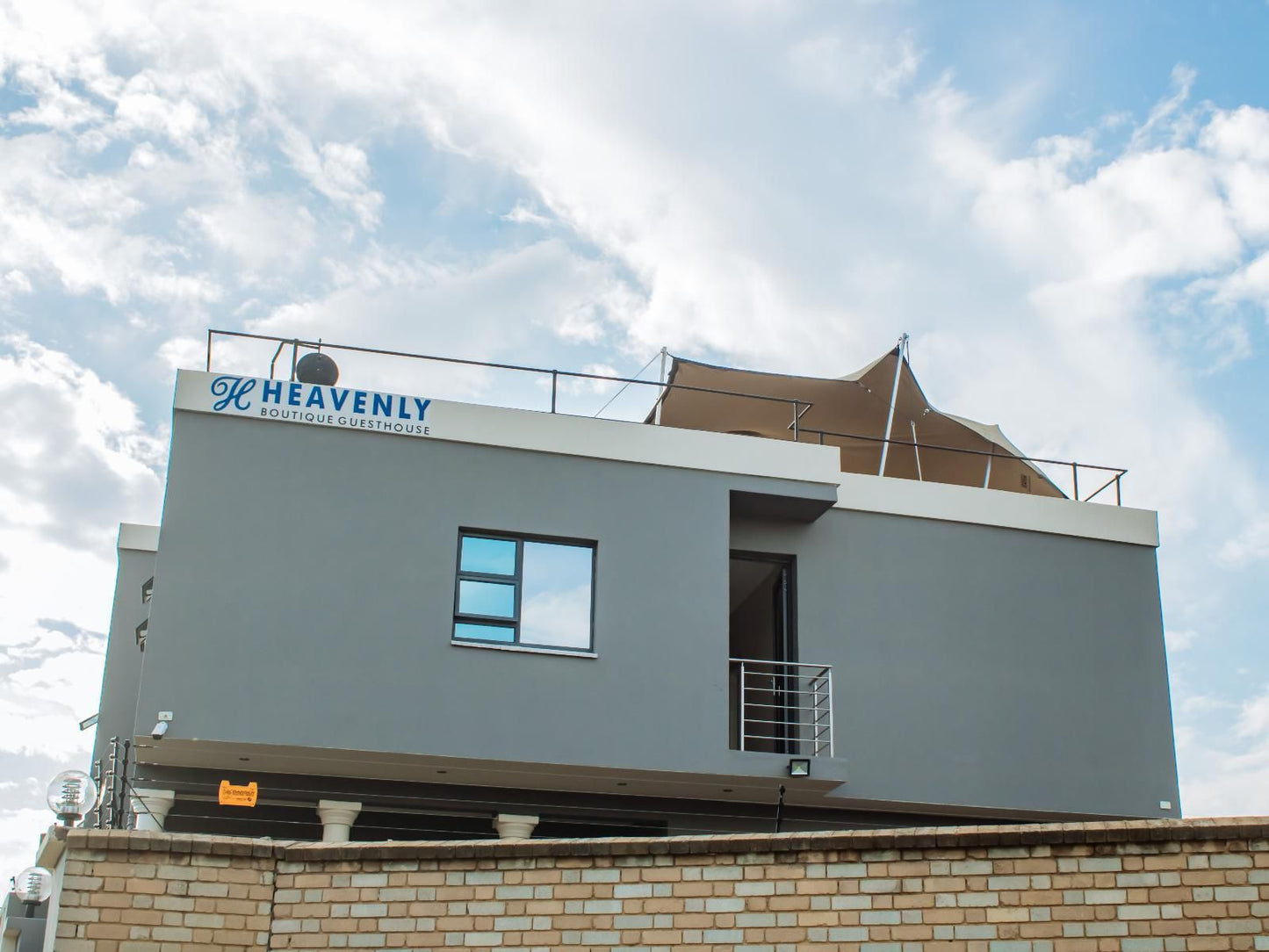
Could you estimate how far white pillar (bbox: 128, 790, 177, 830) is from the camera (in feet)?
44.5

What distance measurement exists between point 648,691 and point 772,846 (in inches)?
283

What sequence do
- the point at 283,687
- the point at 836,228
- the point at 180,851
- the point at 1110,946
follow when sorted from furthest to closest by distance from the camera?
the point at 836,228 → the point at 283,687 → the point at 180,851 → the point at 1110,946

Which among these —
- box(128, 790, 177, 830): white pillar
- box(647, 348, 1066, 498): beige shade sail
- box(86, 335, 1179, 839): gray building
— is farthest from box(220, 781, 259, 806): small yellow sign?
box(647, 348, 1066, 498): beige shade sail

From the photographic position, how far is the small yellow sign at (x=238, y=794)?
1338 centimetres

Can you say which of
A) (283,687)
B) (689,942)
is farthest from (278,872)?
(283,687)

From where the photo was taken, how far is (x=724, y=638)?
46.8 ft

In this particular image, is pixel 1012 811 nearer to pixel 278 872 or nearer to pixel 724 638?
pixel 724 638

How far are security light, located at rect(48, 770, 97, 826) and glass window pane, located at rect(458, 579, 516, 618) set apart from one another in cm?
608

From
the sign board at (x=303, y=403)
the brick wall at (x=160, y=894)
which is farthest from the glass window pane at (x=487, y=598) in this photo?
the brick wall at (x=160, y=894)

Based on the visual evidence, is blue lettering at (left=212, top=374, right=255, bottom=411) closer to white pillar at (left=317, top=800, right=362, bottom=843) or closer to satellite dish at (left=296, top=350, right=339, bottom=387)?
satellite dish at (left=296, top=350, right=339, bottom=387)

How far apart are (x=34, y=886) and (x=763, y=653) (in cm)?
1054

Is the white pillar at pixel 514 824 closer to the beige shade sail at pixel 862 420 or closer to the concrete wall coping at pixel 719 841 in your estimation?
the beige shade sail at pixel 862 420

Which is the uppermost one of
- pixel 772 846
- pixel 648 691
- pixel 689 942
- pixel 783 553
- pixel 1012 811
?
pixel 783 553

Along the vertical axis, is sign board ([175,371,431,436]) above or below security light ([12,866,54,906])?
above
